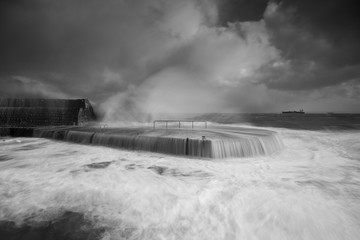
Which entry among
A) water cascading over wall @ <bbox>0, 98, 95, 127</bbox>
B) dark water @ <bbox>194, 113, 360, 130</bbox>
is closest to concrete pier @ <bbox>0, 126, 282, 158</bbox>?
water cascading over wall @ <bbox>0, 98, 95, 127</bbox>

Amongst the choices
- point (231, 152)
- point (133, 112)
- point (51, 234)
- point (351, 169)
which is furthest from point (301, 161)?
point (133, 112)

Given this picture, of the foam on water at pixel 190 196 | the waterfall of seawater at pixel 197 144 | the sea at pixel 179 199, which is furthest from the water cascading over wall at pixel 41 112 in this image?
the sea at pixel 179 199

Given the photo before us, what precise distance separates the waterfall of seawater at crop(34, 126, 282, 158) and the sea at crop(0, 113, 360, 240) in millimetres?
501

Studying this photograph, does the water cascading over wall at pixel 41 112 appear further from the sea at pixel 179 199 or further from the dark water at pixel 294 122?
the dark water at pixel 294 122

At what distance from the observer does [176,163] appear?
712cm

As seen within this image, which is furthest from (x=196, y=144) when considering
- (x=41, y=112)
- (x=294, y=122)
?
(x=294, y=122)

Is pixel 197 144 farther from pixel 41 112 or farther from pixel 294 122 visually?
pixel 294 122

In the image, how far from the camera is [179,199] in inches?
170

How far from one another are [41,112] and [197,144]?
2453 cm

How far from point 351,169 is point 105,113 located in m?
28.0

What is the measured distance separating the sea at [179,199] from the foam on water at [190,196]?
2 centimetres

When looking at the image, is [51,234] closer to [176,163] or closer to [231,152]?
[176,163]

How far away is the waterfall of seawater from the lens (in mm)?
7772

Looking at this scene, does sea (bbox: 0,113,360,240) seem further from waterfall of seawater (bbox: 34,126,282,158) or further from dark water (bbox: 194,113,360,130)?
dark water (bbox: 194,113,360,130)
